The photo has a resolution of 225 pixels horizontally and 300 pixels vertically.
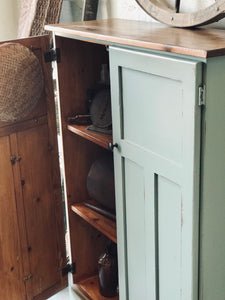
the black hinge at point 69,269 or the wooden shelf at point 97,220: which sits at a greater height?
the wooden shelf at point 97,220

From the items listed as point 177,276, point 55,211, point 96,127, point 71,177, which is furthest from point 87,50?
point 177,276

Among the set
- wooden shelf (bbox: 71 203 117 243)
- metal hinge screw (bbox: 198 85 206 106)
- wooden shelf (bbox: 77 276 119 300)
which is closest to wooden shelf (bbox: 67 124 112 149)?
wooden shelf (bbox: 71 203 117 243)

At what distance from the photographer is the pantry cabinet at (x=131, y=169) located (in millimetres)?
1412

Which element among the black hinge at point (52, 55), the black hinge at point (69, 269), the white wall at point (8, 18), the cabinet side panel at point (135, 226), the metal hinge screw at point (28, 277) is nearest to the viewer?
the cabinet side panel at point (135, 226)

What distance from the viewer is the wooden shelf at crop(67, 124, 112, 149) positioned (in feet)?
6.40

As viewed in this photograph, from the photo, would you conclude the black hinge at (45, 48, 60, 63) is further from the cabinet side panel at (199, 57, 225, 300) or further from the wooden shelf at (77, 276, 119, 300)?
the wooden shelf at (77, 276, 119, 300)

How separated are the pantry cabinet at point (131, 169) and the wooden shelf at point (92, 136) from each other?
0.04 ft

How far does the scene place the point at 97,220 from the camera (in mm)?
2252

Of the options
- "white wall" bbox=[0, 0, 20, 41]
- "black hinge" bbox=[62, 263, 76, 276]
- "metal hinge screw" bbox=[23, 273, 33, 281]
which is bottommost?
"black hinge" bbox=[62, 263, 76, 276]

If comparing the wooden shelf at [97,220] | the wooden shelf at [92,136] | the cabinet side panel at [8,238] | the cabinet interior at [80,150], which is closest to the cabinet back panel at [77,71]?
the cabinet interior at [80,150]

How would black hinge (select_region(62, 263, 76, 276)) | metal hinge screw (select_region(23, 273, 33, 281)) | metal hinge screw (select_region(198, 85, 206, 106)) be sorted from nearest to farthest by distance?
metal hinge screw (select_region(198, 85, 206, 106))
metal hinge screw (select_region(23, 273, 33, 281))
black hinge (select_region(62, 263, 76, 276))

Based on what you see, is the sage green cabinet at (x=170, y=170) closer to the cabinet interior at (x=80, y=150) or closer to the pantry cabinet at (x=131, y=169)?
the pantry cabinet at (x=131, y=169)

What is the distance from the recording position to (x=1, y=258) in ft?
7.48

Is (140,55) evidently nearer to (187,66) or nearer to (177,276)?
(187,66)
